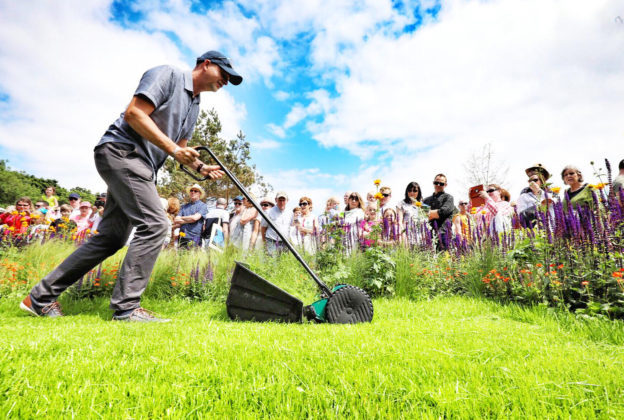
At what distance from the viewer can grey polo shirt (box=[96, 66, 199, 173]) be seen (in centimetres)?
308

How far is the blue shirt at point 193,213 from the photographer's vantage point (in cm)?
759

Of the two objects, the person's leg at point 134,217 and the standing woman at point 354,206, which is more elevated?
the standing woman at point 354,206

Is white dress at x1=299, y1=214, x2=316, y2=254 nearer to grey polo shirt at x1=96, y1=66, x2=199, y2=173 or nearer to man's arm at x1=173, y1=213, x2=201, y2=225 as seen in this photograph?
man's arm at x1=173, y1=213, x2=201, y2=225

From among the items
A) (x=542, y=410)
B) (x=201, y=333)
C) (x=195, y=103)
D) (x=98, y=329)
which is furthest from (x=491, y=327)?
(x=195, y=103)

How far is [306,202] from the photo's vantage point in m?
7.68

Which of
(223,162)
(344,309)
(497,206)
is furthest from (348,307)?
(223,162)

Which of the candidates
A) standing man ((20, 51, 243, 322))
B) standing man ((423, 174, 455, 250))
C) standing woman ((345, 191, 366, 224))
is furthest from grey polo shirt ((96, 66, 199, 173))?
standing man ((423, 174, 455, 250))

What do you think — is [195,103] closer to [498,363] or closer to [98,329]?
[98,329]

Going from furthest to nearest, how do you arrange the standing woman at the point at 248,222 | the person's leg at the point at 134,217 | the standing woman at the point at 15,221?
the standing woman at the point at 248,222, the standing woman at the point at 15,221, the person's leg at the point at 134,217

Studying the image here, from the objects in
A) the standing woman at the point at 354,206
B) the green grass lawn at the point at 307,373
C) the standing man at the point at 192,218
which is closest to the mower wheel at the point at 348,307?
the green grass lawn at the point at 307,373

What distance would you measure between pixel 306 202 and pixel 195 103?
432 cm

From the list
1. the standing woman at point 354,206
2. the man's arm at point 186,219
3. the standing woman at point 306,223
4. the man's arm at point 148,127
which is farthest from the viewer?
the man's arm at point 186,219

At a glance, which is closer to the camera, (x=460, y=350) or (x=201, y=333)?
(x=460, y=350)

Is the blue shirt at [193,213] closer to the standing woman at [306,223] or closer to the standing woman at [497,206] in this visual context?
the standing woman at [306,223]
